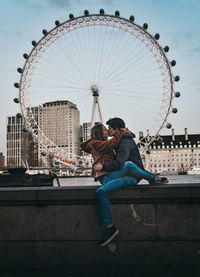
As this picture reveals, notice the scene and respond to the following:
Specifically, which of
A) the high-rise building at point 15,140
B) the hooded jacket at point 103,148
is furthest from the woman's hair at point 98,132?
the high-rise building at point 15,140

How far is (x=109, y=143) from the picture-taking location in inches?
214

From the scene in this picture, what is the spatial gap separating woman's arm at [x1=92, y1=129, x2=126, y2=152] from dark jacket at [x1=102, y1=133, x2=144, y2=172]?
58 mm

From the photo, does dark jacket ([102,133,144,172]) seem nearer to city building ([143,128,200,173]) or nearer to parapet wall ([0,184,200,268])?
parapet wall ([0,184,200,268])

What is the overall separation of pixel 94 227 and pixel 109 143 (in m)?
1.28

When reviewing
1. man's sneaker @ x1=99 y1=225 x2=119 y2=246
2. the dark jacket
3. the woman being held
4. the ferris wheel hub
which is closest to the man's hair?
the woman being held

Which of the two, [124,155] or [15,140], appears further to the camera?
[15,140]

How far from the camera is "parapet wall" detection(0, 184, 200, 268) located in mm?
5000

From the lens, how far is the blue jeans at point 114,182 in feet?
16.3

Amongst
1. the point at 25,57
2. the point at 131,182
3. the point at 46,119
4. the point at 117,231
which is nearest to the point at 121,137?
the point at 131,182

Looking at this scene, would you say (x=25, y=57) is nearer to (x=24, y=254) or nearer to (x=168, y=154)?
(x=24, y=254)

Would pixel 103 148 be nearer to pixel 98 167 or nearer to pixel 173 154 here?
pixel 98 167

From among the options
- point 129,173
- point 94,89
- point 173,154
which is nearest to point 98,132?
point 129,173

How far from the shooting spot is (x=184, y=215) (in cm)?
504

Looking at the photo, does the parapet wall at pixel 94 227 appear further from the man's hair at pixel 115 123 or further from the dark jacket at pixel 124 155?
the man's hair at pixel 115 123
